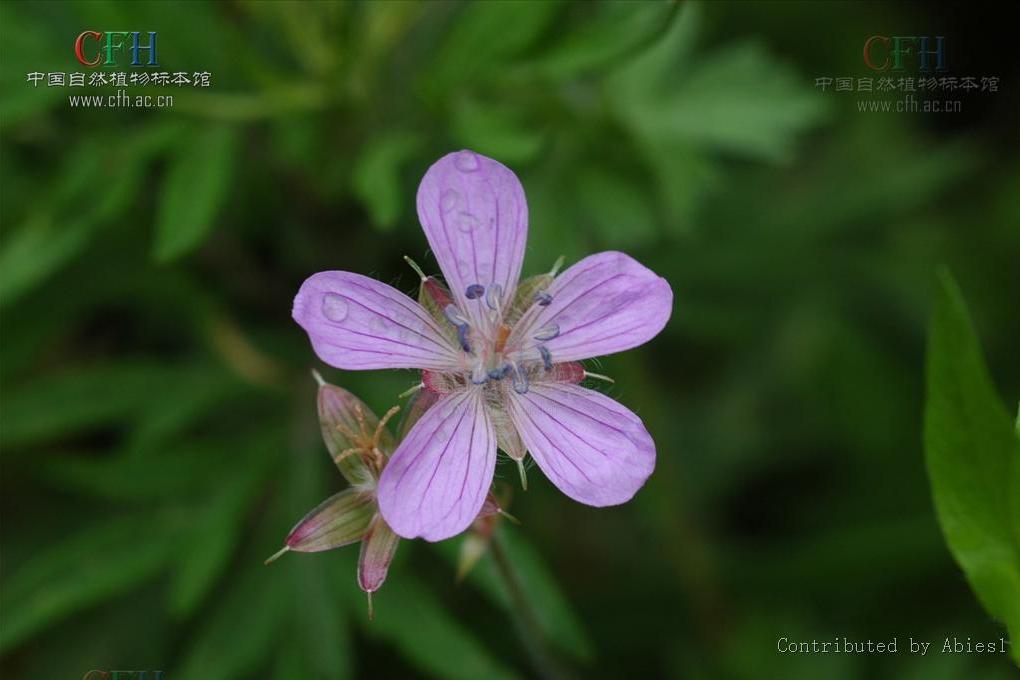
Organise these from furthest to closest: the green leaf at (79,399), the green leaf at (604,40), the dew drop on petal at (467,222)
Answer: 1. the green leaf at (79,399)
2. the green leaf at (604,40)
3. the dew drop on petal at (467,222)

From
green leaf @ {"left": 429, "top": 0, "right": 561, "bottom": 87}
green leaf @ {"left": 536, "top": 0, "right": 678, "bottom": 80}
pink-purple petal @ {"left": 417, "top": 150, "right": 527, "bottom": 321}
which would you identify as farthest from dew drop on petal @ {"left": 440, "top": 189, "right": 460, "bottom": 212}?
green leaf @ {"left": 429, "top": 0, "right": 561, "bottom": 87}

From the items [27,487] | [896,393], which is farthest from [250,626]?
[896,393]

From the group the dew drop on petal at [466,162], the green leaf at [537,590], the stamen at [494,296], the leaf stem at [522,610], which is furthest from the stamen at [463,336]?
the green leaf at [537,590]

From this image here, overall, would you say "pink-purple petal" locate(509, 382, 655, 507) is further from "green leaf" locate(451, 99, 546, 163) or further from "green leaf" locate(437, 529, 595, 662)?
"green leaf" locate(451, 99, 546, 163)

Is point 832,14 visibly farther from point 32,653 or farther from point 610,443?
point 32,653

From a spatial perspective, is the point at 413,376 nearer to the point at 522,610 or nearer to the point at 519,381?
the point at 522,610

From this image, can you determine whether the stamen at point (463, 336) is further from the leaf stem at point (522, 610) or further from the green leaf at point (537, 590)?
the green leaf at point (537, 590)
